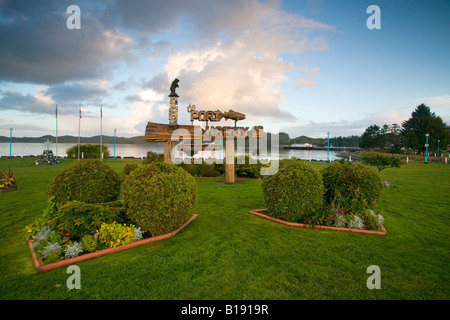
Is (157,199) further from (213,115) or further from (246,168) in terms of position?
(246,168)

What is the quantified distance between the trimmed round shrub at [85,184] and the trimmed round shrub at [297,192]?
4548mm

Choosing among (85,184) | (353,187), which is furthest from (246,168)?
(85,184)

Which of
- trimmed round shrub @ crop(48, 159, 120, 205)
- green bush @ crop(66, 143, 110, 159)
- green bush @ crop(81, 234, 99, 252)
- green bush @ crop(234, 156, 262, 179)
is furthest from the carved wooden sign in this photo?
green bush @ crop(66, 143, 110, 159)

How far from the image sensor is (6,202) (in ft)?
29.8

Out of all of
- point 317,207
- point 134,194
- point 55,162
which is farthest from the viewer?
point 55,162

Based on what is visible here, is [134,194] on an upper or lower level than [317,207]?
upper

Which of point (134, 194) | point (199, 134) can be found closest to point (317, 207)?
point (134, 194)

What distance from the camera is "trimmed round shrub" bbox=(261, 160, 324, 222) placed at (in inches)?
253

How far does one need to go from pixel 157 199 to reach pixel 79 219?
5.11ft

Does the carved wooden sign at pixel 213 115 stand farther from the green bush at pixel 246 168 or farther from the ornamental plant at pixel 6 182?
the ornamental plant at pixel 6 182
